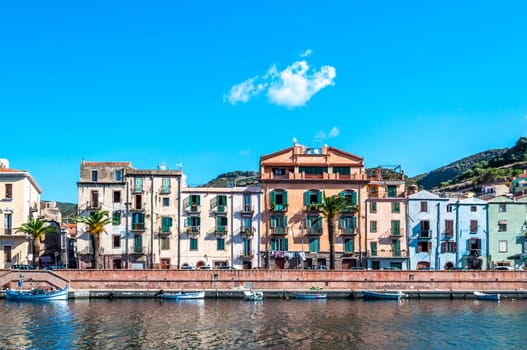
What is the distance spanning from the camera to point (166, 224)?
83.3 m

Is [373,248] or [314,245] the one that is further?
[373,248]

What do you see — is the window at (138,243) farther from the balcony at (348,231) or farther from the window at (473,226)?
the window at (473,226)

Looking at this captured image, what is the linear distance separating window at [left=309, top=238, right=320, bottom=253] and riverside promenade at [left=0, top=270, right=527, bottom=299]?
827cm

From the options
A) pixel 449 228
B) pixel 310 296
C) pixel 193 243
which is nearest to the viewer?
pixel 310 296

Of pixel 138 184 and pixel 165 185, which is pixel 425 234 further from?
pixel 138 184

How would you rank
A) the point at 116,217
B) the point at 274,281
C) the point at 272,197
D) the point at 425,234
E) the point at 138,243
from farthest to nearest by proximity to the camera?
the point at 425,234 → the point at 272,197 → the point at 116,217 → the point at 138,243 → the point at 274,281

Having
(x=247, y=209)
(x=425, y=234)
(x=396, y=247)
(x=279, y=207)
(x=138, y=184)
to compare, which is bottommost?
(x=396, y=247)

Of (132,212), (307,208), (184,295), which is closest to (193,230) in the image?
(132,212)

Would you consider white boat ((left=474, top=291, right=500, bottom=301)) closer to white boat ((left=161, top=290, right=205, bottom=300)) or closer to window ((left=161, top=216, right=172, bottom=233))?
white boat ((left=161, top=290, right=205, bottom=300))

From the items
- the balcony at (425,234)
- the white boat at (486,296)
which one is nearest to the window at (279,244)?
the balcony at (425,234)

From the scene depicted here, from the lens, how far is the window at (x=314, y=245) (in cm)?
8406

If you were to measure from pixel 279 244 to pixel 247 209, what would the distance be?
624 cm

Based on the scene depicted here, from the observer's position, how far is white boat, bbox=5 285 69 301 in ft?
229

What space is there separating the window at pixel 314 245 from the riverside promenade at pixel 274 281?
27.1ft
